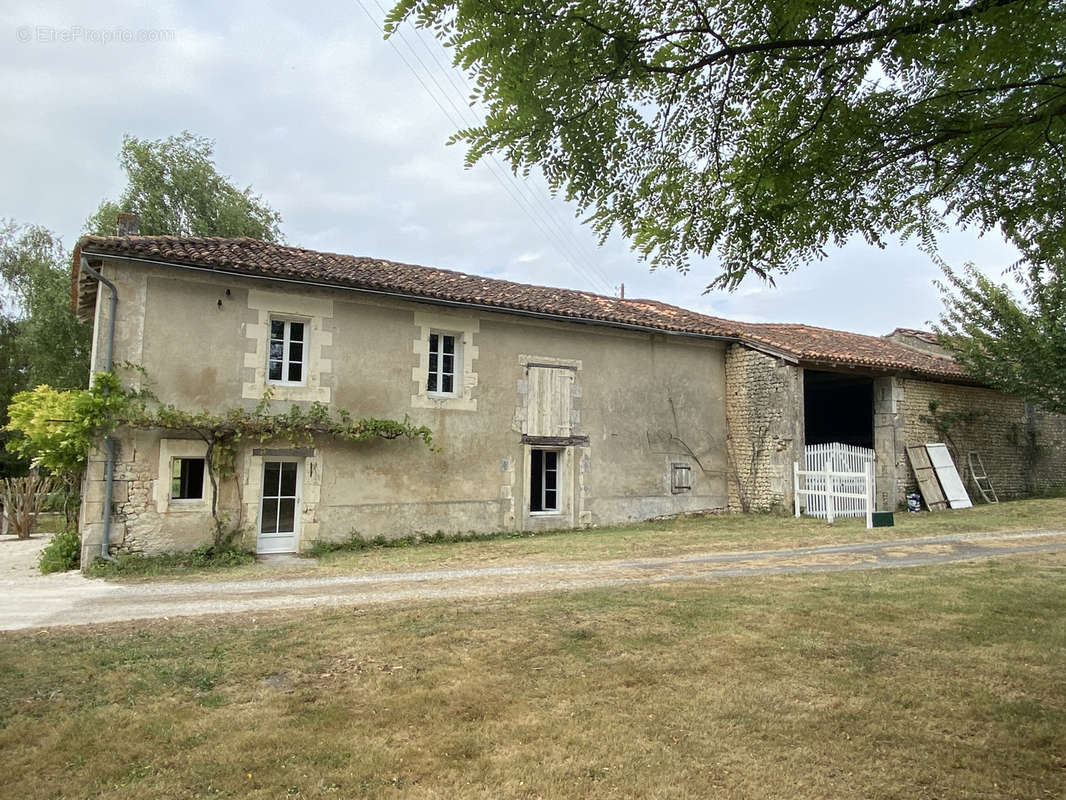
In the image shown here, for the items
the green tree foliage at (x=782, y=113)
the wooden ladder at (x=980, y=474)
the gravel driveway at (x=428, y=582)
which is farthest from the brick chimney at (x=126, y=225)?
the wooden ladder at (x=980, y=474)

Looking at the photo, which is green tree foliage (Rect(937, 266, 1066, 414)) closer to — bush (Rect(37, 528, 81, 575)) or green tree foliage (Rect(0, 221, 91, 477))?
bush (Rect(37, 528, 81, 575))

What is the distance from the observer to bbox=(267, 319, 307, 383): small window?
36.5ft

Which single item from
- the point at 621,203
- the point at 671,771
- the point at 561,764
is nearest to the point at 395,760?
the point at 561,764

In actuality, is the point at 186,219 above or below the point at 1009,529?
above

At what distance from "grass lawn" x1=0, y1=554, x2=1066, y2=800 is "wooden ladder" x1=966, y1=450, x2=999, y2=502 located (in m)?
11.9

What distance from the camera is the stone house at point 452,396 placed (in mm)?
10125

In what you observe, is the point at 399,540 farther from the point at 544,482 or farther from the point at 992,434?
the point at 992,434

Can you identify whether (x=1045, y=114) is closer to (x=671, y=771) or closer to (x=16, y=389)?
(x=671, y=771)

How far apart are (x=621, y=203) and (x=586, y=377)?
990 centimetres

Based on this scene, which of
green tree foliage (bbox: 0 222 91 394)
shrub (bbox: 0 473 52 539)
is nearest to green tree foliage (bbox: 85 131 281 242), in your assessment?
green tree foliage (bbox: 0 222 91 394)

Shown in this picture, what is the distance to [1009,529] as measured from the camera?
10.7 m

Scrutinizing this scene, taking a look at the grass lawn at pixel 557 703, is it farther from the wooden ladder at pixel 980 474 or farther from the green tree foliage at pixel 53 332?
the green tree foliage at pixel 53 332

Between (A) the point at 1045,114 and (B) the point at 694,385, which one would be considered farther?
(B) the point at 694,385

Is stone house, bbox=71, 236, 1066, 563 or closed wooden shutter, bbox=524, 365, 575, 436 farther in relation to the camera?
closed wooden shutter, bbox=524, 365, 575, 436
